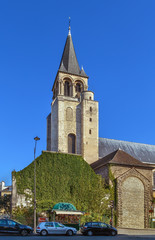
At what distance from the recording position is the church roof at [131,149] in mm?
47719

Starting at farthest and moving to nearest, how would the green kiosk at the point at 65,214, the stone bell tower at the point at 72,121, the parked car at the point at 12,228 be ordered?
the stone bell tower at the point at 72,121 → the green kiosk at the point at 65,214 → the parked car at the point at 12,228

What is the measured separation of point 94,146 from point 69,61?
52.5 ft

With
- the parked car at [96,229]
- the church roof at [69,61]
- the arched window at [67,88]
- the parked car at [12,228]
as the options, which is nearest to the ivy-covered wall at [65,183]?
the parked car at [96,229]

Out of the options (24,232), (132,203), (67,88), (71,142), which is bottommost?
(24,232)

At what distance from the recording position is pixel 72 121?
152ft

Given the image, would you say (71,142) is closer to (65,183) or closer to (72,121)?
(72,121)

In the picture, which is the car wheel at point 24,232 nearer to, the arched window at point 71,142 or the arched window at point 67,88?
the arched window at point 71,142

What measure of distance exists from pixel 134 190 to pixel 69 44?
30.1 m

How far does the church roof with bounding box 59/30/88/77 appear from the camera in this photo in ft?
169

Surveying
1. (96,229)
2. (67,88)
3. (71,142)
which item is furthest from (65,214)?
(67,88)

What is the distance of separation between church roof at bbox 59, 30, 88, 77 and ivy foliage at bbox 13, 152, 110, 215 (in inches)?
780

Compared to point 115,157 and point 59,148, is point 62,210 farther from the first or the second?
point 59,148

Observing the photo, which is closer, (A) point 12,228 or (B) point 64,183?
(A) point 12,228

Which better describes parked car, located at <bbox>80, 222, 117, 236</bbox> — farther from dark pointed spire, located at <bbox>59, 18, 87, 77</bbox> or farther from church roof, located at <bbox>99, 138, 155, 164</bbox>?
dark pointed spire, located at <bbox>59, 18, 87, 77</bbox>
